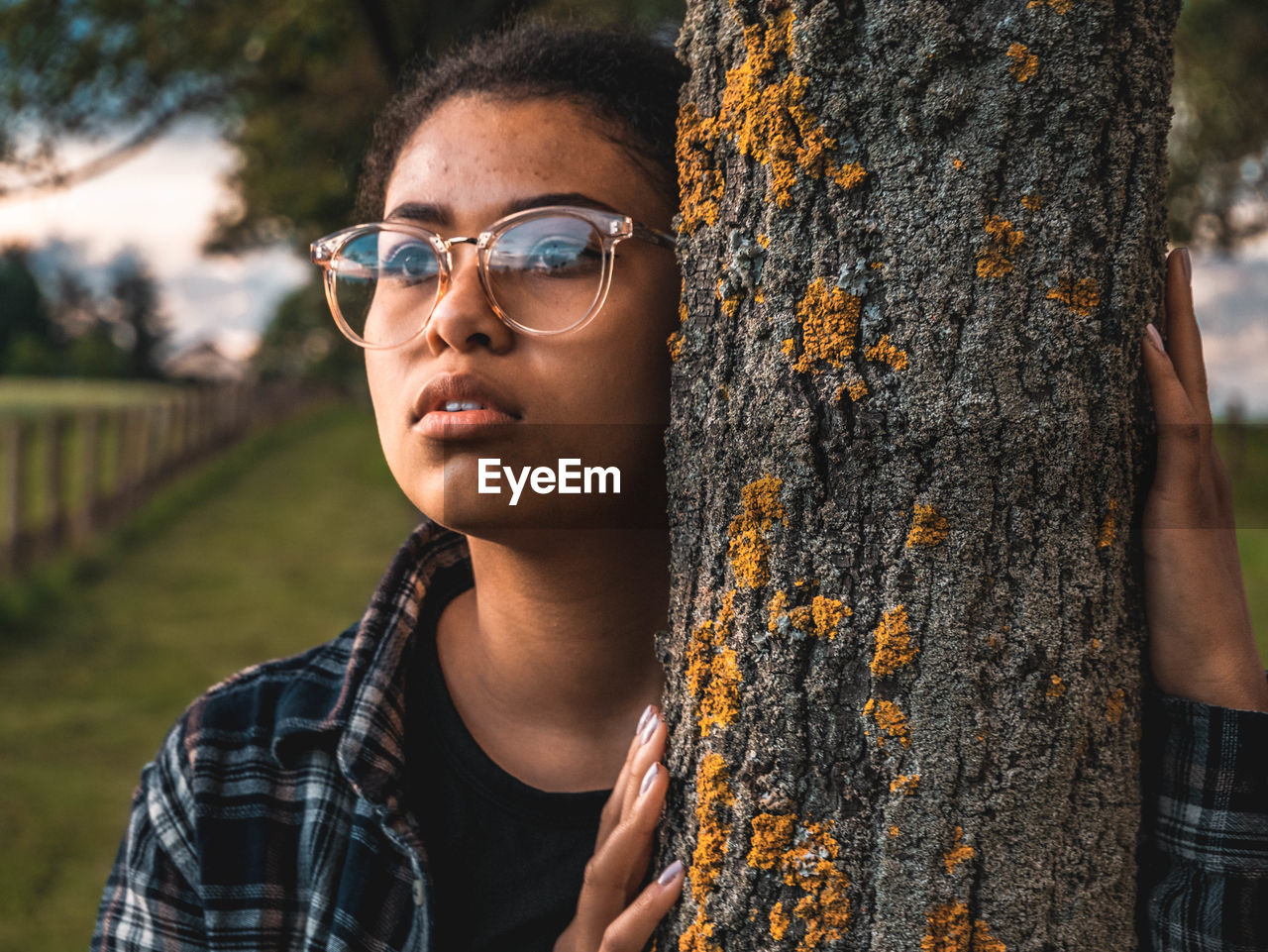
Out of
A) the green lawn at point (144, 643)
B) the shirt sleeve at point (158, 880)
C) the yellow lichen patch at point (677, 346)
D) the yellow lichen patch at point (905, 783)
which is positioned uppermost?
the yellow lichen patch at point (677, 346)

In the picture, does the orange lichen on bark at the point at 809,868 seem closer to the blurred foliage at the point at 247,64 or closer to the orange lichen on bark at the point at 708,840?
the orange lichen on bark at the point at 708,840

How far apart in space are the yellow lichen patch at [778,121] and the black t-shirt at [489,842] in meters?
1.21

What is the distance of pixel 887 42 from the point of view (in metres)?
1.17

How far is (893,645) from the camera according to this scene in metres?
1.18

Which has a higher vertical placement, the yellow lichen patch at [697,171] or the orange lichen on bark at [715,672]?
the yellow lichen patch at [697,171]

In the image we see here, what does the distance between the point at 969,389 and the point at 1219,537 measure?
429 millimetres

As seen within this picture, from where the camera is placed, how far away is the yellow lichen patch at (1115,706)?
1.25 metres

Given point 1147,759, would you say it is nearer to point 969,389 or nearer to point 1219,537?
point 1219,537

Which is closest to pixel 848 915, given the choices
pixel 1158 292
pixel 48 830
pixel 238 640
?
pixel 1158 292

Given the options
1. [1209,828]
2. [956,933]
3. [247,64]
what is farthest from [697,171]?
[247,64]

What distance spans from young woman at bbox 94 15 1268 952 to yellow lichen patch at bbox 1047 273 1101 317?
2.08 feet

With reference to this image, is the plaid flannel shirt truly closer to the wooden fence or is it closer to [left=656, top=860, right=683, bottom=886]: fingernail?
[left=656, top=860, right=683, bottom=886]: fingernail

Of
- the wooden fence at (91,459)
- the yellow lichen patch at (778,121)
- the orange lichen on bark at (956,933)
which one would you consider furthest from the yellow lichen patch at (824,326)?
the wooden fence at (91,459)

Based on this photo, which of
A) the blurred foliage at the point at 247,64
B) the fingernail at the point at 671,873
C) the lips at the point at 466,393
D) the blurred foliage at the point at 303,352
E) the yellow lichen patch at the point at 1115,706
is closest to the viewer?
the yellow lichen patch at the point at 1115,706
